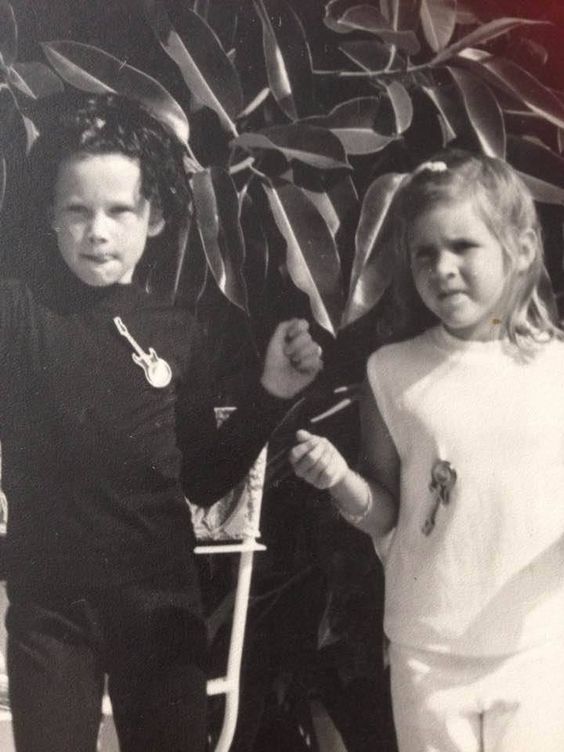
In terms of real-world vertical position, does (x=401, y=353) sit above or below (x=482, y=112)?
below

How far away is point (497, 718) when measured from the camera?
881mm

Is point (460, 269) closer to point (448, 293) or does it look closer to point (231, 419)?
point (448, 293)

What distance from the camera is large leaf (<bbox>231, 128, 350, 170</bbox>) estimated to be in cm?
93

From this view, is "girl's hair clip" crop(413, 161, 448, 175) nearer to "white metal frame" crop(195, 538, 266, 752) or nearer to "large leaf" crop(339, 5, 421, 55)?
"large leaf" crop(339, 5, 421, 55)

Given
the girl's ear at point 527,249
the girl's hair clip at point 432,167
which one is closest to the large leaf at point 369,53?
the girl's hair clip at point 432,167

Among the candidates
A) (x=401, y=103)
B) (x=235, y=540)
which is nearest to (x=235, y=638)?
(x=235, y=540)

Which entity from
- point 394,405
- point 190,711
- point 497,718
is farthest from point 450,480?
point 190,711

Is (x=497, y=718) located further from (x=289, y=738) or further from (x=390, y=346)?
(x=390, y=346)

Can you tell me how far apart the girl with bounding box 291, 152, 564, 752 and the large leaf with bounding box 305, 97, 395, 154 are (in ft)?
0.19

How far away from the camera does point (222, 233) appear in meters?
0.93

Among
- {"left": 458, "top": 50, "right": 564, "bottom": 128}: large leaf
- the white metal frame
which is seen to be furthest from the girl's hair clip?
the white metal frame

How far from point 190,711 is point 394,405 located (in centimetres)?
36

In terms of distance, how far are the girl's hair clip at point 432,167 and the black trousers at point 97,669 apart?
0.48 metres

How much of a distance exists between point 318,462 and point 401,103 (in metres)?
0.38
